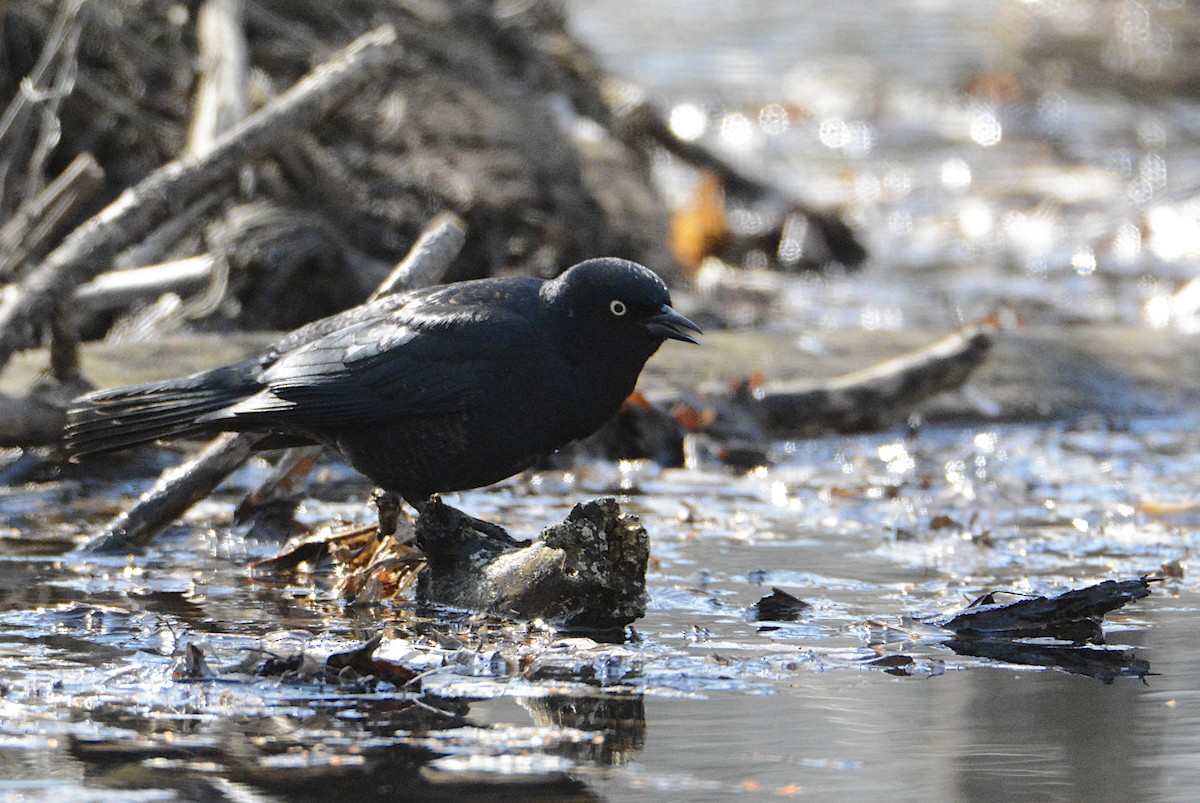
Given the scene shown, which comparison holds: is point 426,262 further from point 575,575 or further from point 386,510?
point 575,575

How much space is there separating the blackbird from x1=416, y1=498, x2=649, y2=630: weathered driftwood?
0.28 meters

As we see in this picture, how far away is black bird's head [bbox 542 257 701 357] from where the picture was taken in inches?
184

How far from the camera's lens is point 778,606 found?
4727 millimetres

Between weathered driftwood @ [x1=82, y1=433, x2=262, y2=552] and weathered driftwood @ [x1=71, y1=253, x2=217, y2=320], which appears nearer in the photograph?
weathered driftwood @ [x1=82, y1=433, x2=262, y2=552]

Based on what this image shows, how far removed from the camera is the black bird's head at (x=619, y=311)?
15.3 feet

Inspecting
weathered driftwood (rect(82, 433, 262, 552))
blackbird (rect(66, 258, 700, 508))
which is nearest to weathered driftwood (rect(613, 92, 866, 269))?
weathered driftwood (rect(82, 433, 262, 552))

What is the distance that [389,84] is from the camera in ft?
33.3

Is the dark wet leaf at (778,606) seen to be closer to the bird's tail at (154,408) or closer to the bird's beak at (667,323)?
the bird's beak at (667,323)

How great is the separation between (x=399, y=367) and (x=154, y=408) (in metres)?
0.81

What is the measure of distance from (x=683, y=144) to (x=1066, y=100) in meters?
7.40

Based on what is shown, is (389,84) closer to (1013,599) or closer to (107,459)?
(107,459)

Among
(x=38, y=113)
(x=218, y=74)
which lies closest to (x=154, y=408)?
(x=218, y=74)

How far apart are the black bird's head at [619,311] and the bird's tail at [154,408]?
1029 millimetres

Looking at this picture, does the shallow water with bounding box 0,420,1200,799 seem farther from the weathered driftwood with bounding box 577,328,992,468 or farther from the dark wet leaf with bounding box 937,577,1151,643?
the weathered driftwood with bounding box 577,328,992,468
